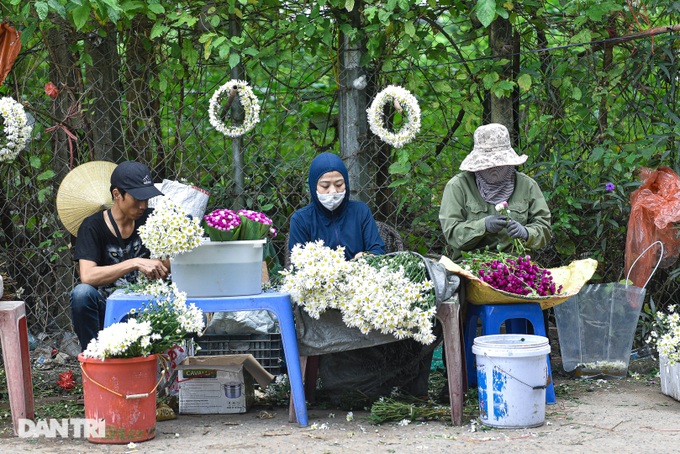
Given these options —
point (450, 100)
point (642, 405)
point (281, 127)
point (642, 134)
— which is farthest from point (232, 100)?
point (642, 405)

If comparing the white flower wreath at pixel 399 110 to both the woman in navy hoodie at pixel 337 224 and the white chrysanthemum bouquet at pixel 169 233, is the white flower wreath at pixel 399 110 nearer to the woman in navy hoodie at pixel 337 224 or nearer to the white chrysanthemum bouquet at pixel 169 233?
the woman in navy hoodie at pixel 337 224

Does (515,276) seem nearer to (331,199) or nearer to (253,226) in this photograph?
(331,199)

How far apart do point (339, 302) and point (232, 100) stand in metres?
2.05

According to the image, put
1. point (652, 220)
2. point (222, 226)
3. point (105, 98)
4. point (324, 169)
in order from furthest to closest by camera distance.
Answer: point (105, 98), point (652, 220), point (324, 169), point (222, 226)

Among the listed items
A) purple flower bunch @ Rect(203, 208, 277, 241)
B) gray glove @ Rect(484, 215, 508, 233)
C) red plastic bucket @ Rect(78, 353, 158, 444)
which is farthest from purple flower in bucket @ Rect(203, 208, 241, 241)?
gray glove @ Rect(484, 215, 508, 233)

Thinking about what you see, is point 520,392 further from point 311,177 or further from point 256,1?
point 256,1

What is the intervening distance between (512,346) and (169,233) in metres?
1.67

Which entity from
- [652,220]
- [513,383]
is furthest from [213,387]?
[652,220]

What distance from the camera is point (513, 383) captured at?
4.30m

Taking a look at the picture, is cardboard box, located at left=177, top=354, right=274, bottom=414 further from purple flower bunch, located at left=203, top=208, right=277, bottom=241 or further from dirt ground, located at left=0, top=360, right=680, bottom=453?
purple flower bunch, located at left=203, top=208, right=277, bottom=241

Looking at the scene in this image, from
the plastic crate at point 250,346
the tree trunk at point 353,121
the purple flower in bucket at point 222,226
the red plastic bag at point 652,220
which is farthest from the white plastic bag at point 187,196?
the red plastic bag at point 652,220

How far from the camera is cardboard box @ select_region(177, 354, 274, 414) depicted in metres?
4.76

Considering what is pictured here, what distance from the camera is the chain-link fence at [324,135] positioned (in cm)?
572

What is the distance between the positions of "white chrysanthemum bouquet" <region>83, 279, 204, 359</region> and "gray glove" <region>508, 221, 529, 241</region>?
1817 millimetres
